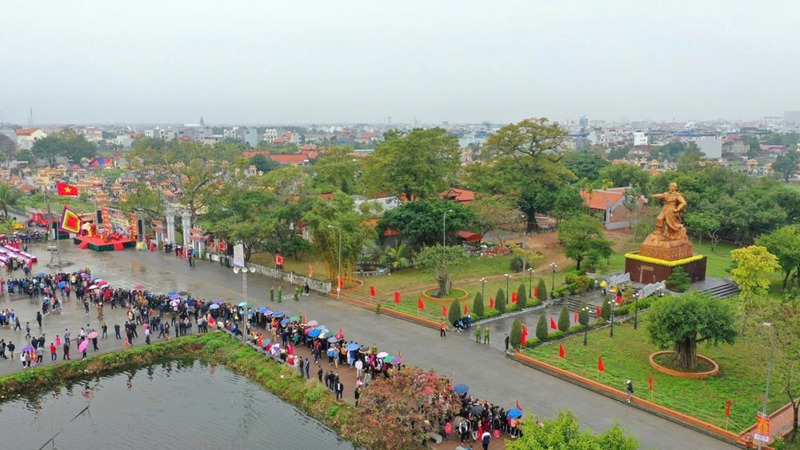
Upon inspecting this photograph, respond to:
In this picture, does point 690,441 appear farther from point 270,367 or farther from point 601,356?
point 270,367

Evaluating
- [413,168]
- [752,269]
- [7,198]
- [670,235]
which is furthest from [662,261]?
[7,198]

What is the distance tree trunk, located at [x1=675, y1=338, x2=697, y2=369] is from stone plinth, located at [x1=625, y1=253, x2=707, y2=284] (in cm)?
1213

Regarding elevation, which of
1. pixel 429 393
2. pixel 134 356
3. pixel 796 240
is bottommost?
pixel 134 356

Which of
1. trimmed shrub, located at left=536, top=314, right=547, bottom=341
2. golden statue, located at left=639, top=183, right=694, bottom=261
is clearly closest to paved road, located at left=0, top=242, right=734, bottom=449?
trimmed shrub, located at left=536, top=314, right=547, bottom=341

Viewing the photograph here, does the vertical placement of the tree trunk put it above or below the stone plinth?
below

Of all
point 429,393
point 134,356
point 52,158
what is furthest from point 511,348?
point 52,158

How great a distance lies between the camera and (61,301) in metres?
35.7

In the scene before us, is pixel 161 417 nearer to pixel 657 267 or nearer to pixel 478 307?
pixel 478 307

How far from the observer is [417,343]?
28.6 meters

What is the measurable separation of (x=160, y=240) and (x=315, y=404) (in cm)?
3371

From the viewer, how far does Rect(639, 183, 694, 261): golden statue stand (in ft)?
121

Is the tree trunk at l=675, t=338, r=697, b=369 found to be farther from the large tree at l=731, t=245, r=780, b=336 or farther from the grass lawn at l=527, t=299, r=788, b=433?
the large tree at l=731, t=245, r=780, b=336

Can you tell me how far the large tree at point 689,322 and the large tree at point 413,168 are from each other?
85.6 ft

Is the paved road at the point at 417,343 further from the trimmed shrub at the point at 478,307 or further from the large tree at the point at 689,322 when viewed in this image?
the large tree at the point at 689,322
